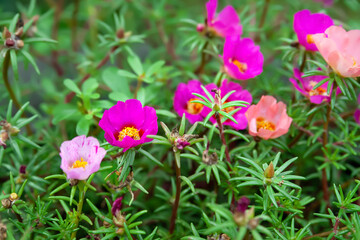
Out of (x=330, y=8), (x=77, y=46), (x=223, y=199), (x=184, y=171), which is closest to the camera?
(x=223, y=199)

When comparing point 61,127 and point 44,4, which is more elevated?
point 44,4

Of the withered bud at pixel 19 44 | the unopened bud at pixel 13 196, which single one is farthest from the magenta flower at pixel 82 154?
the withered bud at pixel 19 44

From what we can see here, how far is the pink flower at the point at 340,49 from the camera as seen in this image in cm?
112

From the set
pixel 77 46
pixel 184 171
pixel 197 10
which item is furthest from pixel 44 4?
pixel 184 171

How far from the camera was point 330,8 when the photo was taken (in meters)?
2.13

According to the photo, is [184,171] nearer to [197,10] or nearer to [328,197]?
[328,197]

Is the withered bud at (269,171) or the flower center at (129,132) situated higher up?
the flower center at (129,132)

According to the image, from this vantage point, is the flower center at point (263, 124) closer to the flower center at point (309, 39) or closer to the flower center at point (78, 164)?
the flower center at point (309, 39)

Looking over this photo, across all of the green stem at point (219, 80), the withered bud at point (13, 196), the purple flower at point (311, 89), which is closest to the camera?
the withered bud at point (13, 196)

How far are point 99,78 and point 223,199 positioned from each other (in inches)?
33.3

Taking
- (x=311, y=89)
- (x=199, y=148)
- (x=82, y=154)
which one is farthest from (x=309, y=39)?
(x=82, y=154)

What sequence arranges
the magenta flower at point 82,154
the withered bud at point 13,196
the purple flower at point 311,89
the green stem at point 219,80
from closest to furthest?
the magenta flower at point 82,154 < the withered bud at point 13,196 < the purple flower at point 311,89 < the green stem at point 219,80

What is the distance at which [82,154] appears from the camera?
1.11m

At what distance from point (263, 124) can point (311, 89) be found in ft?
0.73
